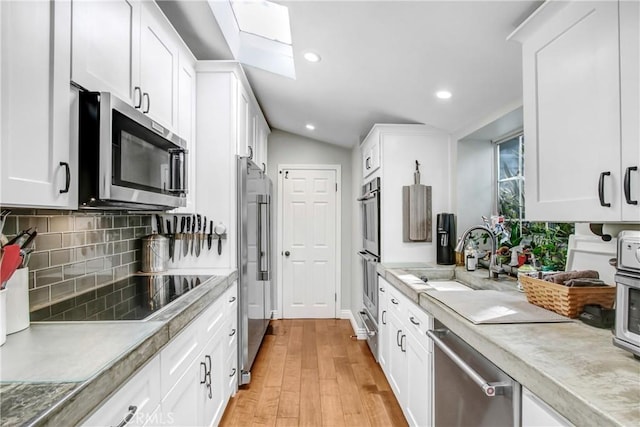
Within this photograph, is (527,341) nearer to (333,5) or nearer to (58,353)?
(58,353)

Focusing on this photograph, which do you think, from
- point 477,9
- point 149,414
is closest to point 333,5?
point 477,9

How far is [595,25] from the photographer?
3.60 feet

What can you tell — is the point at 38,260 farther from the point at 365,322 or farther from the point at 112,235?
the point at 365,322

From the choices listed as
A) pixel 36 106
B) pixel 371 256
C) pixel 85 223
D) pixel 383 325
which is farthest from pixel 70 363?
pixel 371 256

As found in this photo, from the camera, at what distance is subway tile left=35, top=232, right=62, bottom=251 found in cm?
140

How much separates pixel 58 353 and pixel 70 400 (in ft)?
0.89

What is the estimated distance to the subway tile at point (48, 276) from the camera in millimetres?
Answer: 1390

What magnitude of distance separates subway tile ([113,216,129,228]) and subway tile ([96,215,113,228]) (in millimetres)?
40

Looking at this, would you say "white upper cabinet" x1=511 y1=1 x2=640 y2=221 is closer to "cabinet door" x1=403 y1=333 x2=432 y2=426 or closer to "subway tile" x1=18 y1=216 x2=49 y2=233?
"cabinet door" x1=403 y1=333 x2=432 y2=426

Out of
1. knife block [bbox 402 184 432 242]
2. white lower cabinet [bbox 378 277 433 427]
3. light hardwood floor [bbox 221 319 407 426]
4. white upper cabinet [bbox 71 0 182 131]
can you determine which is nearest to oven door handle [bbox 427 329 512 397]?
white lower cabinet [bbox 378 277 433 427]

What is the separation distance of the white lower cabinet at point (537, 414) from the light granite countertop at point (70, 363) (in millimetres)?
1117

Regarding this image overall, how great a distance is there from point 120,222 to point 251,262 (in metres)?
1.08

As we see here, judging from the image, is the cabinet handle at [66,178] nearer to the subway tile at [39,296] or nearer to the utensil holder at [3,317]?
the utensil holder at [3,317]

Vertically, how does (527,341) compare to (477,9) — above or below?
below
